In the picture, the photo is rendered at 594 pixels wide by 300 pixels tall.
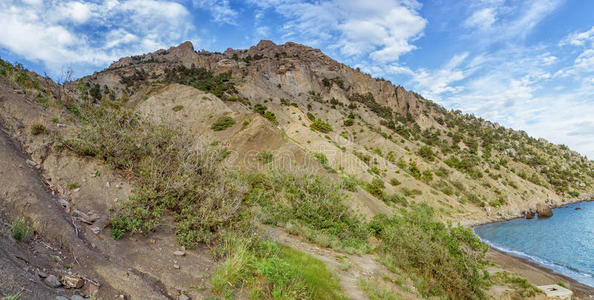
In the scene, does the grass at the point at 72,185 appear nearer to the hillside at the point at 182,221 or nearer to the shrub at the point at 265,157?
the hillside at the point at 182,221

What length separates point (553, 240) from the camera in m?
25.6

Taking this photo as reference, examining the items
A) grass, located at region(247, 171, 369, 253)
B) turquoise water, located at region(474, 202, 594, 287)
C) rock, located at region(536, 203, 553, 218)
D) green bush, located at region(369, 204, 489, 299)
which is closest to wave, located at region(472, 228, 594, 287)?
turquoise water, located at region(474, 202, 594, 287)

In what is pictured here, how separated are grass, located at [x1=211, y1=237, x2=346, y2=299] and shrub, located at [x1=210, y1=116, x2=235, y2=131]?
23.1 m

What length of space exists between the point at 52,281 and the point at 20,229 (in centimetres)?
104

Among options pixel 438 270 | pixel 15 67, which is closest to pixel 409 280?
pixel 438 270

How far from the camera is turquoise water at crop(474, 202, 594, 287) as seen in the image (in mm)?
19328

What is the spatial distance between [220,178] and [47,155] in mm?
3682

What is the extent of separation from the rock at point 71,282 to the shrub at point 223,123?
978 inches

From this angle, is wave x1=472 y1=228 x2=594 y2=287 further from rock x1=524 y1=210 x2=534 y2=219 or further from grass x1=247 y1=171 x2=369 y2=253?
rock x1=524 y1=210 x2=534 y2=219

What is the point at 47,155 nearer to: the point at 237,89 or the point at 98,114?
the point at 98,114

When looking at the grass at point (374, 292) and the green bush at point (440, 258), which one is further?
the green bush at point (440, 258)

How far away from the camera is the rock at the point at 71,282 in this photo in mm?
3012

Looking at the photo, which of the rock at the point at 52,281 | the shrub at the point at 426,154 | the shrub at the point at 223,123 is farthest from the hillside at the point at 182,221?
the shrub at the point at 426,154

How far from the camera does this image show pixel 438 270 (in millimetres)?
8547
